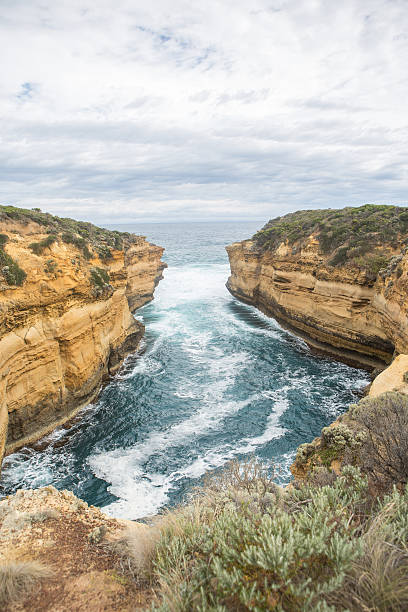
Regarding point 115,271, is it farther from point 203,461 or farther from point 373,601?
point 373,601

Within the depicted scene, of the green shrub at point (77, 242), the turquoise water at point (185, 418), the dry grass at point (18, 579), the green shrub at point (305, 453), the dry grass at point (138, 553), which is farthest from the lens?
the green shrub at point (77, 242)

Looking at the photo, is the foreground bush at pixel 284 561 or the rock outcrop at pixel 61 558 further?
the rock outcrop at pixel 61 558

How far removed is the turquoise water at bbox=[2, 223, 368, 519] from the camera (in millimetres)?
12188

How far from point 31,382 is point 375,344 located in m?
19.0

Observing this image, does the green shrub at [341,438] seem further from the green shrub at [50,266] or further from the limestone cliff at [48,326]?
the green shrub at [50,266]

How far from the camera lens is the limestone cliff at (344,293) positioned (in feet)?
59.5

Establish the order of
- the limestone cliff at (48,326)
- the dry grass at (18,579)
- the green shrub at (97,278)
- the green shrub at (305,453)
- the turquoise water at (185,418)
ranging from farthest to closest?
the green shrub at (97,278) → the limestone cliff at (48,326) → the turquoise water at (185,418) → the green shrub at (305,453) → the dry grass at (18,579)

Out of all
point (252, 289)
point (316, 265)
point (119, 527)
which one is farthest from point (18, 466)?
point (252, 289)

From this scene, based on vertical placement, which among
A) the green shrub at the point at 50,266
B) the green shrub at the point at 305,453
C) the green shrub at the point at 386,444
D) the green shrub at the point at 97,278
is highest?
the green shrub at the point at 50,266

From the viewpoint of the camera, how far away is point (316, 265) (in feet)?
81.8

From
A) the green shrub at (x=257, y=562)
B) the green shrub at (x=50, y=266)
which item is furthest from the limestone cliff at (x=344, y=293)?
the green shrub at (x=50, y=266)

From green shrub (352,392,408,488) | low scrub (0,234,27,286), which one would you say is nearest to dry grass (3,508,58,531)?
green shrub (352,392,408,488)

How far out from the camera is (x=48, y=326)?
14.5m

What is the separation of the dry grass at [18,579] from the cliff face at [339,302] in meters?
17.2
